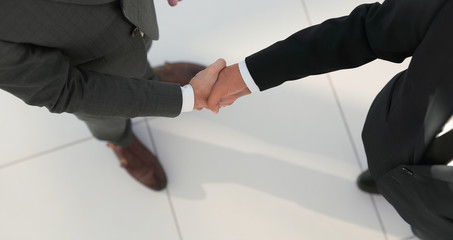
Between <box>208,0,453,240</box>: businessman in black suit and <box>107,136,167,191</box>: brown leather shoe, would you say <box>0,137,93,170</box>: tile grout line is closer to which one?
<box>107,136,167,191</box>: brown leather shoe

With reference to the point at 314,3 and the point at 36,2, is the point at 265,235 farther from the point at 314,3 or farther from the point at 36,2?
the point at 36,2

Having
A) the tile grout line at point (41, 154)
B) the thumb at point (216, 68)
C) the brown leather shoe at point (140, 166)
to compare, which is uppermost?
the thumb at point (216, 68)

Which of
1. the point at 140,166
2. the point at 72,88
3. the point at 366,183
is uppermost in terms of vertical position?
the point at 72,88

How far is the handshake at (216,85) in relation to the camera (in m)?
1.11

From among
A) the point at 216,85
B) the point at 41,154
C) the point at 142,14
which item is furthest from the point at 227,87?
the point at 41,154

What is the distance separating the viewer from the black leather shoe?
4.79ft

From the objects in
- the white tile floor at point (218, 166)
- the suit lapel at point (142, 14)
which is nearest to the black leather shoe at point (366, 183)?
the white tile floor at point (218, 166)

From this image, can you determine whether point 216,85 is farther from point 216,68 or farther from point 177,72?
point 177,72

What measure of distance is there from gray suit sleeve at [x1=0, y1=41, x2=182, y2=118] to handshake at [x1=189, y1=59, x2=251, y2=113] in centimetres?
12

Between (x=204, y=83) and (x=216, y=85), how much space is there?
0.14 ft

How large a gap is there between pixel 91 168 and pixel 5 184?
0.33 metres

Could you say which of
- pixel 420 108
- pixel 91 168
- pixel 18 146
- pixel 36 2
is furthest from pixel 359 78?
pixel 18 146

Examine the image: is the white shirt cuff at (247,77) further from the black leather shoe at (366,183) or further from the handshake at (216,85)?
the black leather shoe at (366,183)

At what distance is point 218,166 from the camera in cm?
156
